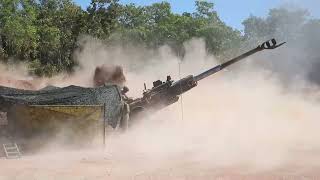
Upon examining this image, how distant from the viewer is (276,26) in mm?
48844

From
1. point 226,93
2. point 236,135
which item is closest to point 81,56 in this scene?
point 226,93

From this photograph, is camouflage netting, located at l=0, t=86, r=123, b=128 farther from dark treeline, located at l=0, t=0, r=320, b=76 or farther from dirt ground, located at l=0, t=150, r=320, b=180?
dark treeline, located at l=0, t=0, r=320, b=76

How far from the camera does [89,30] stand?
4222 centimetres

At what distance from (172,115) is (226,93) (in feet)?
23.9

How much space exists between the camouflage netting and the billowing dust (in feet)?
2.34

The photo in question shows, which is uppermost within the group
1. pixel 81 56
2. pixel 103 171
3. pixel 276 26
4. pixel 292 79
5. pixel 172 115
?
pixel 276 26

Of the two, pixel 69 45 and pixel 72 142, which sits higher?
pixel 69 45

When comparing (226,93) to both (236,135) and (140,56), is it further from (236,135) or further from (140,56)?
(140,56)

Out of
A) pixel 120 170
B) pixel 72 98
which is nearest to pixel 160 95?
pixel 72 98

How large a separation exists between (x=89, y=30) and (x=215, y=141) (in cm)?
2739

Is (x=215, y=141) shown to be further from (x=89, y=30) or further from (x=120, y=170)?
(x=89, y=30)

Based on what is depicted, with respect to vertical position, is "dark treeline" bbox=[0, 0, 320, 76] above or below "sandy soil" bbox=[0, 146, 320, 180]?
above

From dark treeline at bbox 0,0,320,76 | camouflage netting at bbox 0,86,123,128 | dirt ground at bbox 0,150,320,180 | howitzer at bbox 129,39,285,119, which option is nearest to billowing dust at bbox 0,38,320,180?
dirt ground at bbox 0,150,320,180

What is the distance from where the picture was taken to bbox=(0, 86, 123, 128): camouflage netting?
14.6 m
